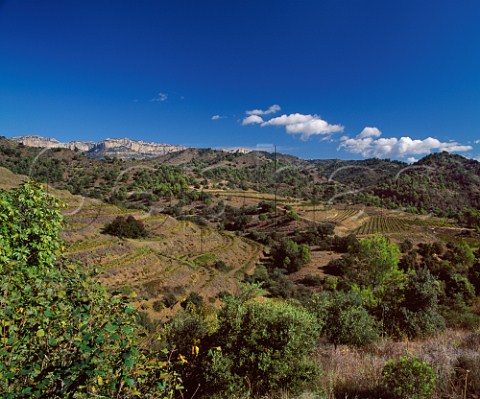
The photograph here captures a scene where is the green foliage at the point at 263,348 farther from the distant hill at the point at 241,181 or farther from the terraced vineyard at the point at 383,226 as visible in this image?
the distant hill at the point at 241,181

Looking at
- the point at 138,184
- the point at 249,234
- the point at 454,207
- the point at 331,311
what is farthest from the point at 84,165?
the point at 454,207

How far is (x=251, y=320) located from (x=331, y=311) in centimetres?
682

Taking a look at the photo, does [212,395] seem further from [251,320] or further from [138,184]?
[138,184]

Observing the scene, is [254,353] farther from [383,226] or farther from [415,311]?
[383,226]

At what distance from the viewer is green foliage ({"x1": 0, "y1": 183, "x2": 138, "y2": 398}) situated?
8.67 ft

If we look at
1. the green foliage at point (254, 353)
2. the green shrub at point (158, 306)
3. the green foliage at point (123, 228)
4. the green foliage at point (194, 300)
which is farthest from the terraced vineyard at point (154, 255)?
the green foliage at point (254, 353)

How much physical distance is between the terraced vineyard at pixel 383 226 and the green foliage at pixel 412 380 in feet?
269

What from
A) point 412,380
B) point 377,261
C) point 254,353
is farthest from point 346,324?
point 377,261

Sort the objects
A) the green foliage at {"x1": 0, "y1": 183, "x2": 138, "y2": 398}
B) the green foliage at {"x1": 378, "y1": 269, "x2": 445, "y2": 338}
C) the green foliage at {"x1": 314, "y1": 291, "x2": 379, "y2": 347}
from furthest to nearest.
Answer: the green foliage at {"x1": 378, "y1": 269, "x2": 445, "y2": 338} → the green foliage at {"x1": 314, "y1": 291, "x2": 379, "y2": 347} → the green foliage at {"x1": 0, "y1": 183, "x2": 138, "y2": 398}

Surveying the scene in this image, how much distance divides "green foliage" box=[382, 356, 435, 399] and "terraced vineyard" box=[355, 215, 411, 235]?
269ft

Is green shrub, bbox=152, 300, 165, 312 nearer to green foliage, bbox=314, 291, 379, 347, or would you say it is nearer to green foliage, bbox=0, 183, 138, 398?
green foliage, bbox=314, 291, 379, 347

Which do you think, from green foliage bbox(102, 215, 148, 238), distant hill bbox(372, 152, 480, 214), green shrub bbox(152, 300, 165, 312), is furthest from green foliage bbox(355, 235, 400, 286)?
distant hill bbox(372, 152, 480, 214)

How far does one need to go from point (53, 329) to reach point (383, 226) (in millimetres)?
100135

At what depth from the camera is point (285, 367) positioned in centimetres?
888
